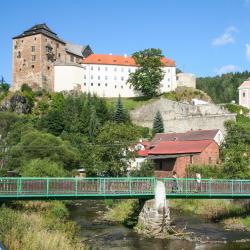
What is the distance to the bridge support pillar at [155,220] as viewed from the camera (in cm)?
2938

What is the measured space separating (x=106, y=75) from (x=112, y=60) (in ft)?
14.4

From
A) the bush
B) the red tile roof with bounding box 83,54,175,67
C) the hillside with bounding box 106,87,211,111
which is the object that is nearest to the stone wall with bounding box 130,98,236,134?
the hillside with bounding box 106,87,211,111

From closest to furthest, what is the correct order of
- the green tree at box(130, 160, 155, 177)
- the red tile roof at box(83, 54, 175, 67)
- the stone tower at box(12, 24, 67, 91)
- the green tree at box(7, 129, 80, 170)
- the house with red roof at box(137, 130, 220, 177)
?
the green tree at box(130, 160, 155, 177) → the green tree at box(7, 129, 80, 170) → the house with red roof at box(137, 130, 220, 177) → the stone tower at box(12, 24, 67, 91) → the red tile roof at box(83, 54, 175, 67)

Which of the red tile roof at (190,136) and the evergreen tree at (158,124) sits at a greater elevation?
the evergreen tree at (158,124)

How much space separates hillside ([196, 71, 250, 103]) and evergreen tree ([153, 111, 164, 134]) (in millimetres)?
62576

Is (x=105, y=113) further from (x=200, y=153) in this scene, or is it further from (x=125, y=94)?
(x=200, y=153)

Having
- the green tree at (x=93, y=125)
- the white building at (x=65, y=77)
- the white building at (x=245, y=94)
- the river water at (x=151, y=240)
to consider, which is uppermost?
the white building at (x=65, y=77)

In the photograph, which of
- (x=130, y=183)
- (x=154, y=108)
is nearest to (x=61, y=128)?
(x=154, y=108)

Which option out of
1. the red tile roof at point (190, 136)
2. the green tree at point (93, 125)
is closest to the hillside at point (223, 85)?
the green tree at point (93, 125)

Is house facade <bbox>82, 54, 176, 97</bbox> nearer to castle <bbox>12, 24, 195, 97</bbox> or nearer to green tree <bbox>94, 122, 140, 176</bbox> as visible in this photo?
castle <bbox>12, 24, 195, 97</bbox>

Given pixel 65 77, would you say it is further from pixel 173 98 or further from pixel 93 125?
pixel 93 125

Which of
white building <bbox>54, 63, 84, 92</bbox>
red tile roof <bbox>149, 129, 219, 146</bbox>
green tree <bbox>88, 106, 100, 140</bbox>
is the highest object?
white building <bbox>54, 63, 84, 92</bbox>

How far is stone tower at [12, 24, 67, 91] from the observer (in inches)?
4006

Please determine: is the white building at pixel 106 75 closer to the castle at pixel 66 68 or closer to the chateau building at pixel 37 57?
the castle at pixel 66 68
